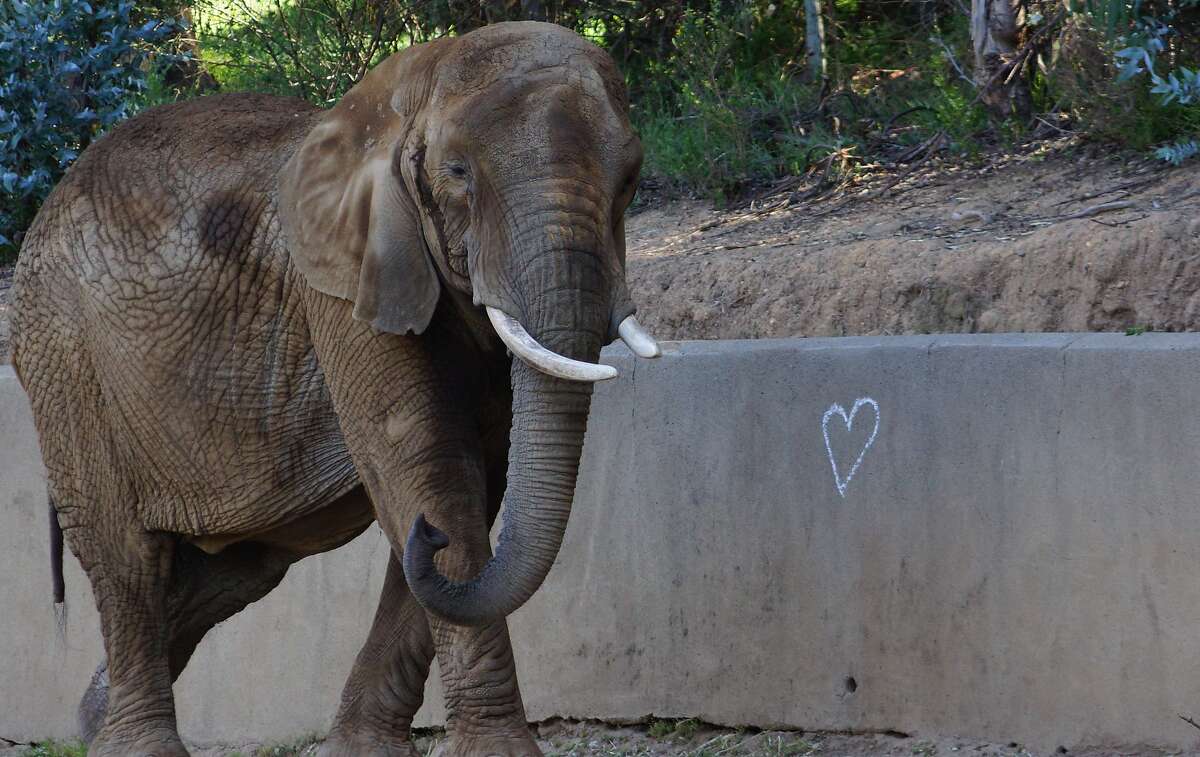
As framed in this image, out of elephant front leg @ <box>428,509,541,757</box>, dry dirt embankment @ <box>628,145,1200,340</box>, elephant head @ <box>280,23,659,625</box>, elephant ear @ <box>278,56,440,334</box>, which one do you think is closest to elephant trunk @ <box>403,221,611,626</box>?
elephant head @ <box>280,23,659,625</box>

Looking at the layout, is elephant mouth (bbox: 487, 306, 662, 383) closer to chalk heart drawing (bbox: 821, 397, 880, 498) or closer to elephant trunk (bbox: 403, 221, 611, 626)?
elephant trunk (bbox: 403, 221, 611, 626)

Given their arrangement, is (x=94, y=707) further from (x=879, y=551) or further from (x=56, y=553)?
(x=879, y=551)

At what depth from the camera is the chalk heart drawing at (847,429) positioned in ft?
17.2

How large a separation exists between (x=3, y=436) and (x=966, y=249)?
4.24 m

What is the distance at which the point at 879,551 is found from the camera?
5227 millimetres

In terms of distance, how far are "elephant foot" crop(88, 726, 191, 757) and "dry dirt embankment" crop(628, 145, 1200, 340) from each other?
2.44 meters

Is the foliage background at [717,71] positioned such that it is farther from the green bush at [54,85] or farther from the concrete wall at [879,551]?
the concrete wall at [879,551]

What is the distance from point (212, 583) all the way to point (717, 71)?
4370 mm

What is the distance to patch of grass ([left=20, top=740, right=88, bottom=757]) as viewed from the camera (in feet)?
23.1

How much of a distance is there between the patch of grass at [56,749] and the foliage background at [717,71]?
3.56 m

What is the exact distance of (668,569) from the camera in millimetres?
5781

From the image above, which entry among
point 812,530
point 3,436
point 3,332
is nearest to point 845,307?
point 812,530

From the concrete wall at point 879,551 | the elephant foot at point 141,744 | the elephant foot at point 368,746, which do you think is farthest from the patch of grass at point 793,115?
the elephant foot at point 141,744

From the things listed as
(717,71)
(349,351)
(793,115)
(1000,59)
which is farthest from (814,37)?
(349,351)
